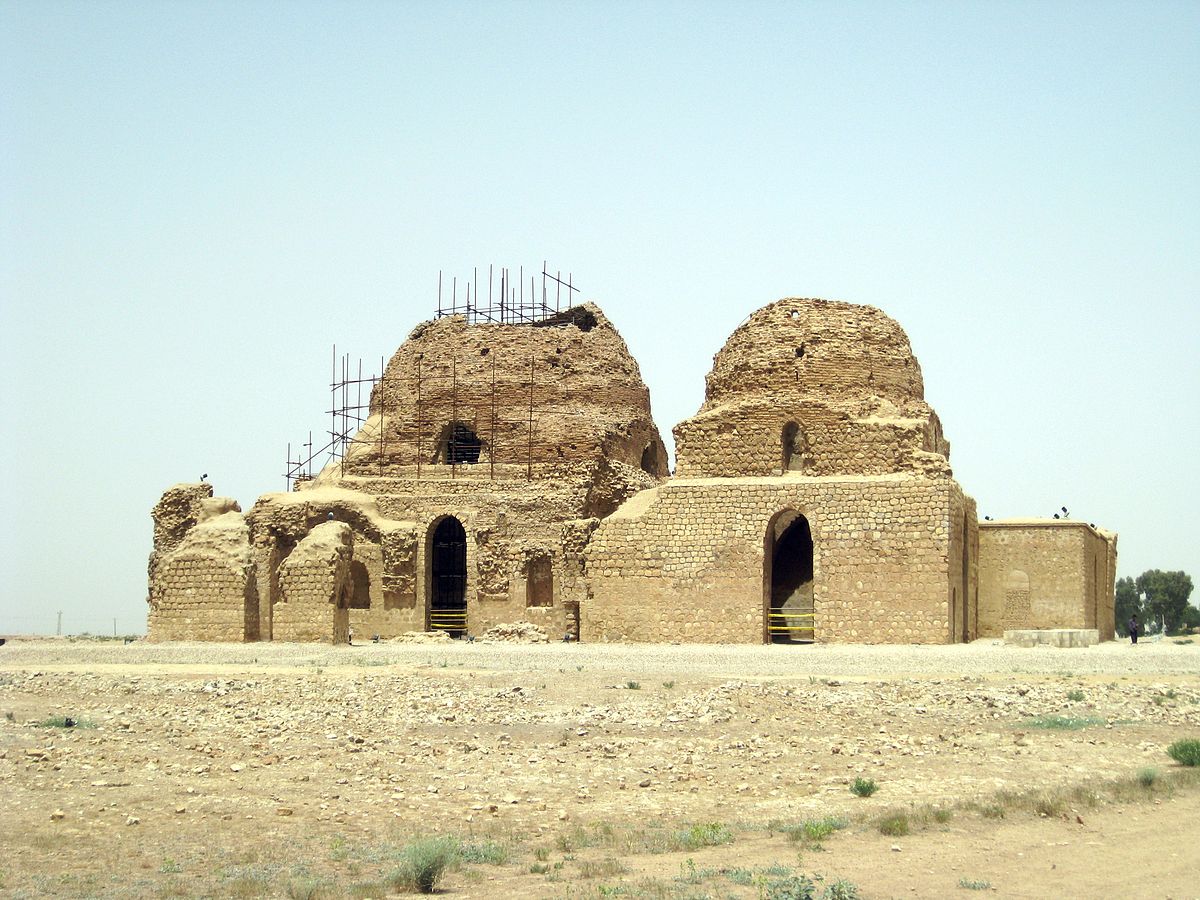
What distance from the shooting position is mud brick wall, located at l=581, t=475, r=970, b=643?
27.0 m

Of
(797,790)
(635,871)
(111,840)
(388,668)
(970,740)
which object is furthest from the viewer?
(388,668)

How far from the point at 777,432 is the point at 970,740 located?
14.2 m

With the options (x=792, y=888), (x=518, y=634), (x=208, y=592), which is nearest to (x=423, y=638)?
(x=518, y=634)

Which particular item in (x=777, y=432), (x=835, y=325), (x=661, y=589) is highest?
(x=835, y=325)

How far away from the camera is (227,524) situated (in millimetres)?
32875

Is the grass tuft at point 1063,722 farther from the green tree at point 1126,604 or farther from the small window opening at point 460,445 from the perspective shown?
the green tree at point 1126,604

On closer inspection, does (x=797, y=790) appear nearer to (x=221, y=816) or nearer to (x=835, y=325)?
(x=221, y=816)

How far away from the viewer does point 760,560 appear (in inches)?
1105

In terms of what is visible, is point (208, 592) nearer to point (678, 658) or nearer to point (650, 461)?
point (650, 461)


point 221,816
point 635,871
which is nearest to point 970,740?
point 635,871

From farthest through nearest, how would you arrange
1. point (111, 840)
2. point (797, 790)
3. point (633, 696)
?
1. point (633, 696)
2. point (797, 790)
3. point (111, 840)

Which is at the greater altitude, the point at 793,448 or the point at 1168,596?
the point at 793,448

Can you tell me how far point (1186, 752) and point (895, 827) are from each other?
4461 millimetres

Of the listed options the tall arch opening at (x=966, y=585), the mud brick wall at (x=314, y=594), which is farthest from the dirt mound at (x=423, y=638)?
the tall arch opening at (x=966, y=585)
